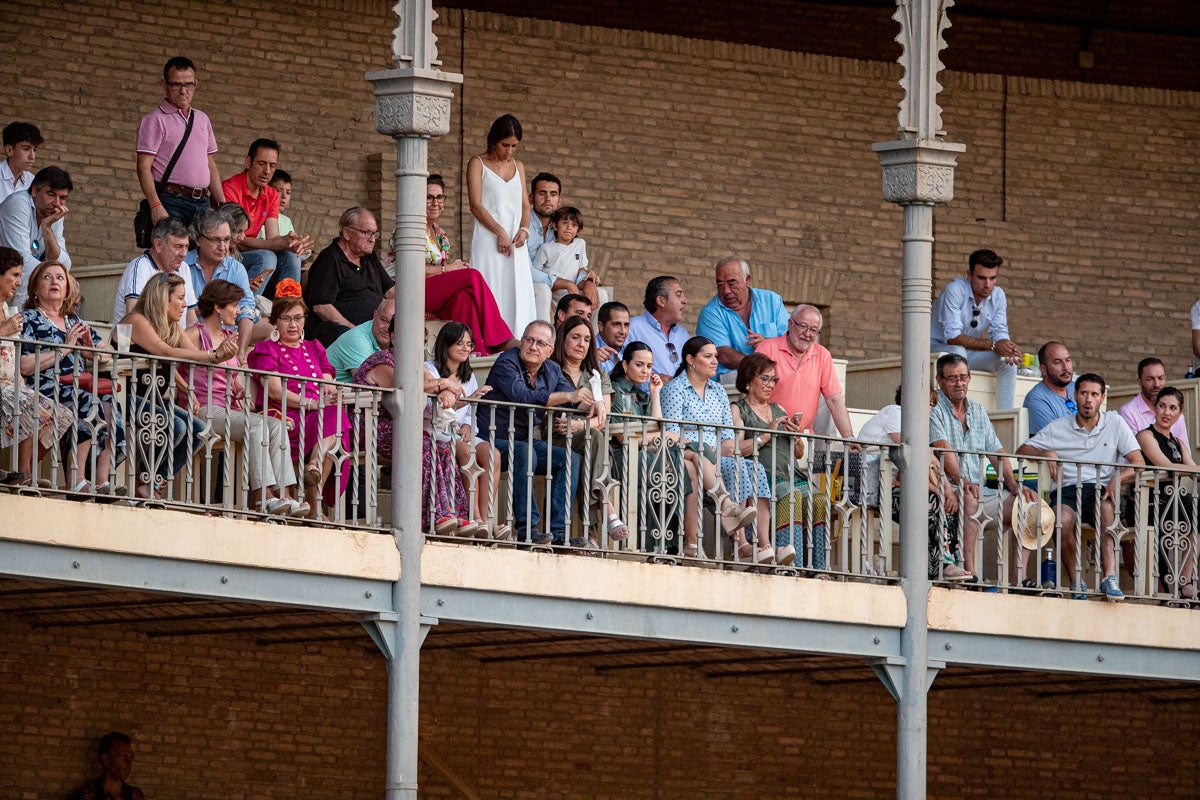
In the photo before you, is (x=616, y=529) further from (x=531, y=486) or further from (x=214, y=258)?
(x=214, y=258)

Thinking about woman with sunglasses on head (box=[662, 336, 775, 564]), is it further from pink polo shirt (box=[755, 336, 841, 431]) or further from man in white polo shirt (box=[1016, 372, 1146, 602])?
man in white polo shirt (box=[1016, 372, 1146, 602])

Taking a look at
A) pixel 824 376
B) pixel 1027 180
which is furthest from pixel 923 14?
pixel 1027 180

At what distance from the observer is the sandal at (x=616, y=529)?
12.7m

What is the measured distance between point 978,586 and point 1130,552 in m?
1.15

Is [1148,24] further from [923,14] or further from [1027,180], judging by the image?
[923,14]

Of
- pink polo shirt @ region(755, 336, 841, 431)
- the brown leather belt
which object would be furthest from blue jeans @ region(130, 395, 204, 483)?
pink polo shirt @ region(755, 336, 841, 431)

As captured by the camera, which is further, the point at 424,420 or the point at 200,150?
the point at 200,150

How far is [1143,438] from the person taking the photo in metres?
14.6

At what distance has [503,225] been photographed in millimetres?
14922

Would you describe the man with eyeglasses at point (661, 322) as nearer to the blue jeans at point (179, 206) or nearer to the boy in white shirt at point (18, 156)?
the blue jeans at point (179, 206)

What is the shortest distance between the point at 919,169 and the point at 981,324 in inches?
127

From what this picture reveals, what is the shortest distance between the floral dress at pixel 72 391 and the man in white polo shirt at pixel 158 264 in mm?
630

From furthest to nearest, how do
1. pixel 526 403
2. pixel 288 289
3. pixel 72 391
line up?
pixel 288 289, pixel 526 403, pixel 72 391

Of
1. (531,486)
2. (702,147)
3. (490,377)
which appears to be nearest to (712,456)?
(531,486)
